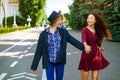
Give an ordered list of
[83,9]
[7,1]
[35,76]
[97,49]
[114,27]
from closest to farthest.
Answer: [97,49]
[35,76]
[114,27]
[83,9]
[7,1]

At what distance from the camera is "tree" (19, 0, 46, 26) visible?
395 ft

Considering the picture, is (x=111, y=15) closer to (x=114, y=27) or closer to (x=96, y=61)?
(x=114, y=27)

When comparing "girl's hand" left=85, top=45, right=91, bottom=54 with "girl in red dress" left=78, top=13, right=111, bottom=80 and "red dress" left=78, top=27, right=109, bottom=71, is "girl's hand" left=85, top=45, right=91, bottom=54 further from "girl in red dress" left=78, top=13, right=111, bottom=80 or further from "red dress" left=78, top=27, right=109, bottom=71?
"red dress" left=78, top=27, right=109, bottom=71

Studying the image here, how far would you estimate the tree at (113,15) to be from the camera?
29.3 meters

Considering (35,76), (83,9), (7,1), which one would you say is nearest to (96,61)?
(35,76)

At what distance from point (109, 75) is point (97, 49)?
4.39 meters

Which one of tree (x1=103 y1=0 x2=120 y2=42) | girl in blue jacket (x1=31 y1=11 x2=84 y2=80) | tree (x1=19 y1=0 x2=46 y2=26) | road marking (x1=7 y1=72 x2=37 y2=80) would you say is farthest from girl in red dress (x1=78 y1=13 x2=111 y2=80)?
tree (x1=19 y1=0 x2=46 y2=26)

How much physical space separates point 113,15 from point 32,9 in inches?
3546

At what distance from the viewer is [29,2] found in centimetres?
12031

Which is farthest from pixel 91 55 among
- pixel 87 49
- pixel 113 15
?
pixel 113 15

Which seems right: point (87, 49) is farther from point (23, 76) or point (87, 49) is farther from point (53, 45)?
point (23, 76)

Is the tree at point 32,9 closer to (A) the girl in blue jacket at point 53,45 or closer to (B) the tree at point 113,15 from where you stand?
(B) the tree at point 113,15

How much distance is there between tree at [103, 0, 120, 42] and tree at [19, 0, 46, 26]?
88.3 m

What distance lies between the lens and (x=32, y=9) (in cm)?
11988
